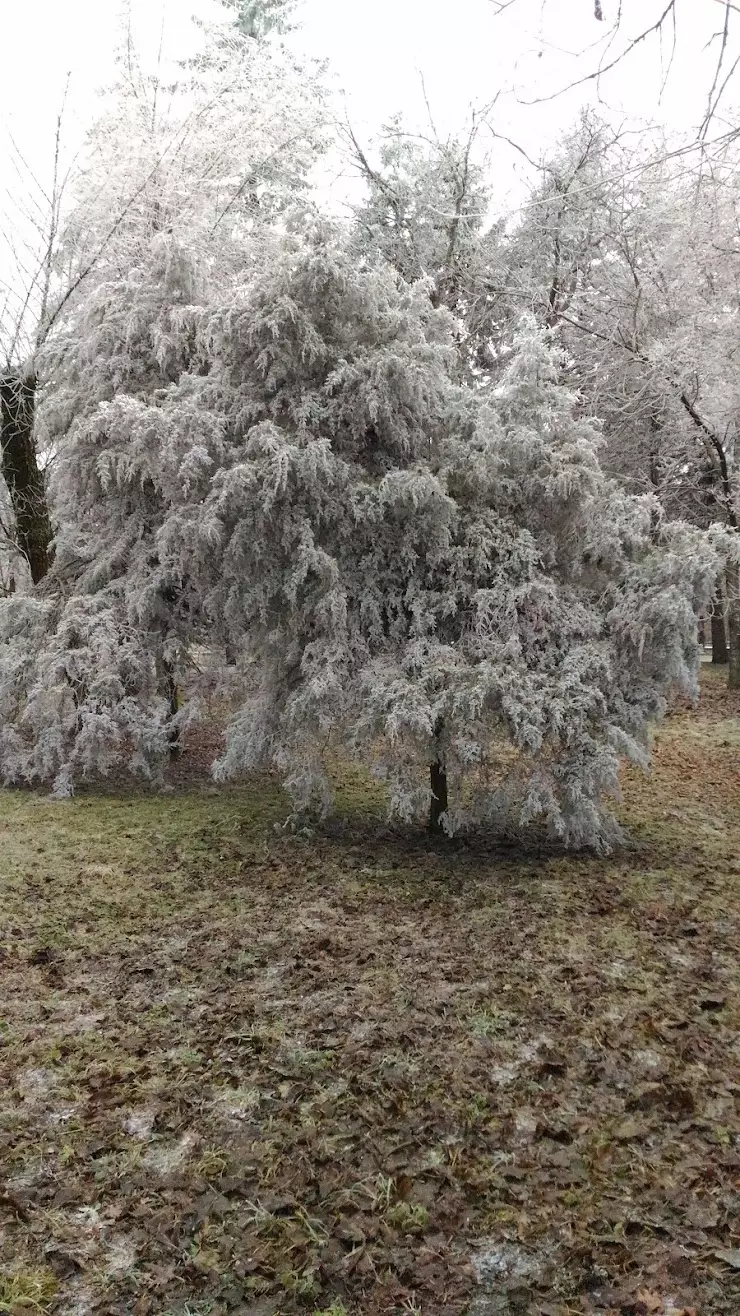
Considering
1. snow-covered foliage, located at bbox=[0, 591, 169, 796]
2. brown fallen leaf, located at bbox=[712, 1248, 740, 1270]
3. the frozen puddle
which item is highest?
snow-covered foliage, located at bbox=[0, 591, 169, 796]

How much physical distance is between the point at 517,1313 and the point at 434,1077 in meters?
1.03

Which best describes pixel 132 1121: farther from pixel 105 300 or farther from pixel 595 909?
pixel 105 300

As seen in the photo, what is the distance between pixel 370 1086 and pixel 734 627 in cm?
1135

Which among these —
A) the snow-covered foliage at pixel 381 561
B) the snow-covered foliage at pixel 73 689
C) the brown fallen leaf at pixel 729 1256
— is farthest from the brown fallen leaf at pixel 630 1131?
the snow-covered foliage at pixel 73 689

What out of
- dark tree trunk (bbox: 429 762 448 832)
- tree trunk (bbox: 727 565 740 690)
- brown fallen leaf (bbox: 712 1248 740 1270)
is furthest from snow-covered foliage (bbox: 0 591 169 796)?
tree trunk (bbox: 727 565 740 690)

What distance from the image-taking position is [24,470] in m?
9.21

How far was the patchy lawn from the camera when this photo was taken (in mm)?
2215

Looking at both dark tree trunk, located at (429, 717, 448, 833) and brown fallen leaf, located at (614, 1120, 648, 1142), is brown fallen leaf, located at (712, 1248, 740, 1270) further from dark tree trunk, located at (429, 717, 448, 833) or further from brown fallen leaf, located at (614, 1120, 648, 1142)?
dark tree trunk, located at (429, 717, 448, 833)

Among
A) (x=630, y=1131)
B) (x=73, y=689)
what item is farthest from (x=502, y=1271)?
(x=73, y=689)

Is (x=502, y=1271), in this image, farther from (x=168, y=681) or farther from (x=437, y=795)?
(x=168, y=681)

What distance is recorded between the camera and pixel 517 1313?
2068mm

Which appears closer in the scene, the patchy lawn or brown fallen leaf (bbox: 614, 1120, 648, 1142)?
the patchy lawn

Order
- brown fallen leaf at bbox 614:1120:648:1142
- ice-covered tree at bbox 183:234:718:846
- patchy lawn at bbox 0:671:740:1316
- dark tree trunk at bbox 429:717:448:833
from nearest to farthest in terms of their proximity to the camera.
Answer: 1. patchy lawn at bbox 0:671:740:1316
2. brown fallen leaf at bbox 614:1120:648:1142
3. ice-covered tree at bbox 183:234:718:846
4. dark tree trunk at bbox 429:717:448:833

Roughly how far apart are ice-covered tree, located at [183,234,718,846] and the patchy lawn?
810mm
